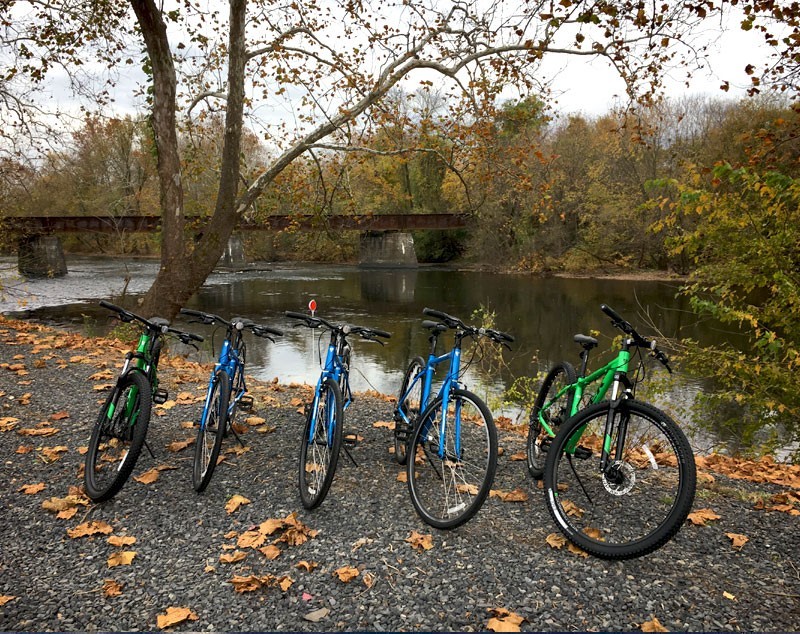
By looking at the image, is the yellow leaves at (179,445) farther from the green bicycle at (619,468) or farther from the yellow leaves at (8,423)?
the green bicycle at (619,468)

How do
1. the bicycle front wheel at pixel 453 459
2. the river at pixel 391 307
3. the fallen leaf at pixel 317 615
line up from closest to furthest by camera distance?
the fallen leaf at pixel 317 615 → the bicycle front wheel at pixel 453 459 → the river at pixel 391 307

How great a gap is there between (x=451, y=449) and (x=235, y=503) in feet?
5.36

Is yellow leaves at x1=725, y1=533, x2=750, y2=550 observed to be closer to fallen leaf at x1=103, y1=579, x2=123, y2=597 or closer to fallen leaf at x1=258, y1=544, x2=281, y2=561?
fallen leaf at x1=258, y1=544, x2=281, y2=561

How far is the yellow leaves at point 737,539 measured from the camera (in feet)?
12.0

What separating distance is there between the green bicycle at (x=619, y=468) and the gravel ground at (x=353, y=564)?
214mm

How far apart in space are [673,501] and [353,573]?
1.83 meters

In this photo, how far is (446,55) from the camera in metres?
11.3

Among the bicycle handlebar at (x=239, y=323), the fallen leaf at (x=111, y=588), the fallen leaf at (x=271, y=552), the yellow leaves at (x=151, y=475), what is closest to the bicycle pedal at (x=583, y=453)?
the fallen leaf at (x=271, y=552)

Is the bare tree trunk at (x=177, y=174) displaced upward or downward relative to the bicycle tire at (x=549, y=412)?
upward

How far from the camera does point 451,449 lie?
3926 mm

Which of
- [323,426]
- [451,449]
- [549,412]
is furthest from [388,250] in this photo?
[451,449]

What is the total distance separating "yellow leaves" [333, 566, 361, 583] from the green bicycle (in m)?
1.29

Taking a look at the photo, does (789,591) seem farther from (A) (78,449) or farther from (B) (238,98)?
(B) (238,98)

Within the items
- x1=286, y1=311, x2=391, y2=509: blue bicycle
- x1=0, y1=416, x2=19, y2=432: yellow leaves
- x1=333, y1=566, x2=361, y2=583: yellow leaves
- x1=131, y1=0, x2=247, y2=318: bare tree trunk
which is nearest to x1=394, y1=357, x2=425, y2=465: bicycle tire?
A: x1=286, y1=311, x2=391, y2=509: blue bicycle
